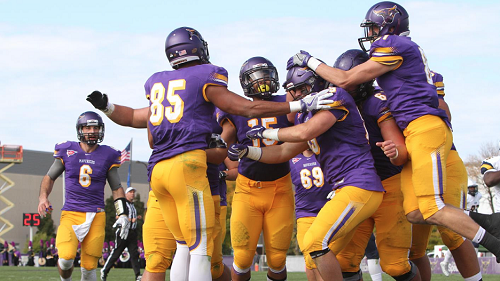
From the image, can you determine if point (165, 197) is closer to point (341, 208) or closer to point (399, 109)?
point (341, 208)

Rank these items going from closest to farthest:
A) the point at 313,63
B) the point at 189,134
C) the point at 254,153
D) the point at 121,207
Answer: the point at 189,134
the point at 313,63
the point at 254,153
the point at 121,207

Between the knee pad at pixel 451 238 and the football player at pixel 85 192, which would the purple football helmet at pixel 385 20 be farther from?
the football player at pixel 85 192

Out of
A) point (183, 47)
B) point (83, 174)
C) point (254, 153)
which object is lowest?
point (83, 174)

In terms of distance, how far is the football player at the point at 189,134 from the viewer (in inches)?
207

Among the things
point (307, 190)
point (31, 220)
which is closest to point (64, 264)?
point (307, 190)

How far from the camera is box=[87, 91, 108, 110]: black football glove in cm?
600

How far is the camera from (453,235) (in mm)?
6086

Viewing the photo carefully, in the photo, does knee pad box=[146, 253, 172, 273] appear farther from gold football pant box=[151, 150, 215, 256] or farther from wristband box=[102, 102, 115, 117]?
wristband box=[102, 102, 115, 117]

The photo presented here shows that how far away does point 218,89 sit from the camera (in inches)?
213

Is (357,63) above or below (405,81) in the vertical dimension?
above

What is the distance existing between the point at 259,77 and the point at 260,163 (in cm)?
100

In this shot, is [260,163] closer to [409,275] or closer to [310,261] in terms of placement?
[310,261]

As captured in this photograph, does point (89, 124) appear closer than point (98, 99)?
No

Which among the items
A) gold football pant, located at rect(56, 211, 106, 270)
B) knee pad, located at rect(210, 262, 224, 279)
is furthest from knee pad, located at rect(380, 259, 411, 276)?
gold football pant, located at rect(56, 211, 106, 270)
